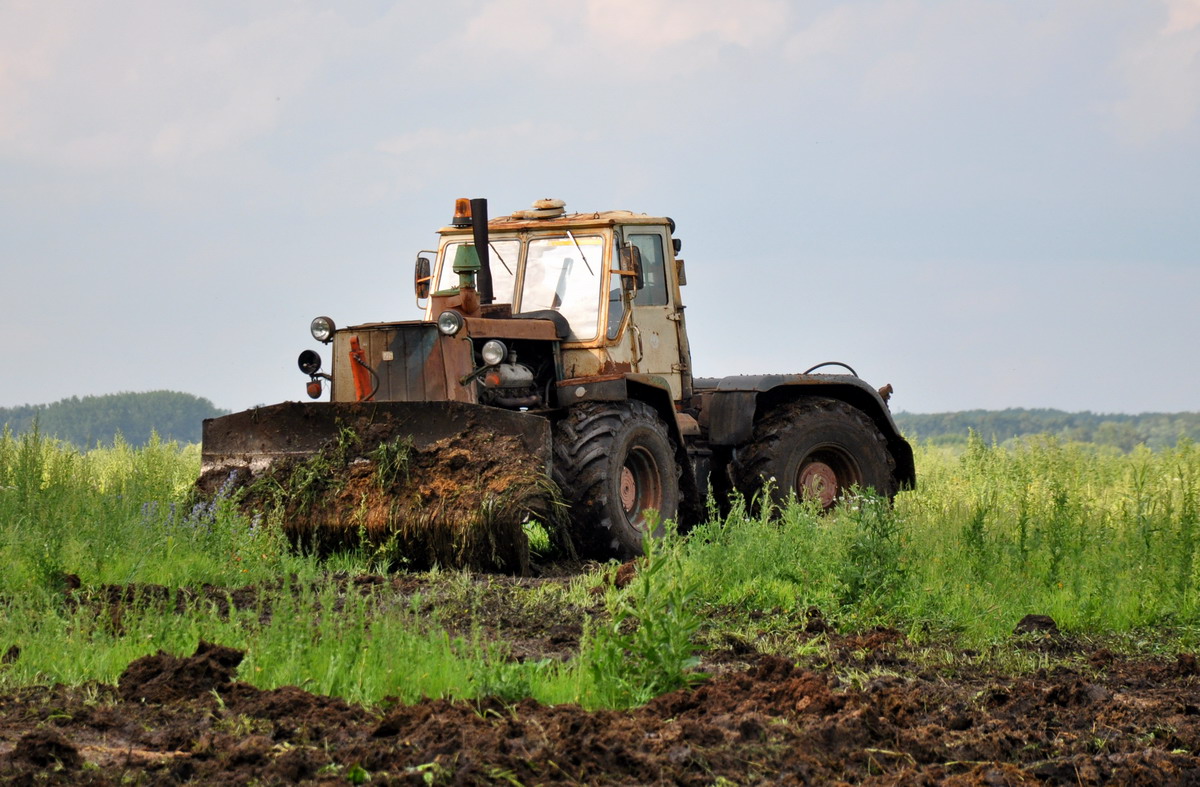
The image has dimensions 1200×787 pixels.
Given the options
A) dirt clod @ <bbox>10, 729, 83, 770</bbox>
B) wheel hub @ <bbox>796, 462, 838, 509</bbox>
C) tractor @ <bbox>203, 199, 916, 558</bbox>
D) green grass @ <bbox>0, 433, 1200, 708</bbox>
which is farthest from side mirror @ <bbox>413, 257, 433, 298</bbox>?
dirt clod @ <bbox>10, 729, 83, 770</bbox>

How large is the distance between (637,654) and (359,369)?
16.6 ft

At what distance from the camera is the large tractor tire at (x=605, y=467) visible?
9328mm

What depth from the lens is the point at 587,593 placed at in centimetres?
762

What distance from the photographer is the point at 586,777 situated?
3980 millimetres

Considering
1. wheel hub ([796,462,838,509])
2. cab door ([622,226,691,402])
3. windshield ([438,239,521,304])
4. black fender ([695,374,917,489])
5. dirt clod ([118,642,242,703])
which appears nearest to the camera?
dirt clod ([118,642,242,703])

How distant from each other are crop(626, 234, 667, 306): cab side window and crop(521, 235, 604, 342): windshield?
1.85 feet

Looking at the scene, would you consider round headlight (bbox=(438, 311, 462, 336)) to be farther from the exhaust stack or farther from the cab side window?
the cab side window

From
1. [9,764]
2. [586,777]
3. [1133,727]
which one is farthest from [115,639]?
[1133,727]

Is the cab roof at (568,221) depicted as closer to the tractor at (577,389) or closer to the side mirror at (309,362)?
the tractor at (577,389)

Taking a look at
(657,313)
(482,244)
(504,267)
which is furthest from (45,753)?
(657,313)

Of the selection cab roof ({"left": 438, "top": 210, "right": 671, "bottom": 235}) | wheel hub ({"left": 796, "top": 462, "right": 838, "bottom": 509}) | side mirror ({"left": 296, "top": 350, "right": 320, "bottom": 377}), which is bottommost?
wheel hub ({"left": 796, "top": 462, "right": 838, "bottom": 509})

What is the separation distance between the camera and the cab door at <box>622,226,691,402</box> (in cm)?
1087

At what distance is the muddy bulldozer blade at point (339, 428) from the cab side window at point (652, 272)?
93.8 inches

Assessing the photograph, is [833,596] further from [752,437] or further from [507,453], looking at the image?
[752,437]
